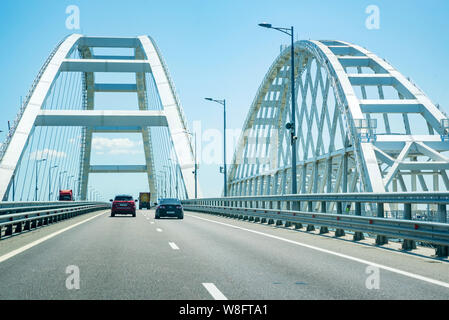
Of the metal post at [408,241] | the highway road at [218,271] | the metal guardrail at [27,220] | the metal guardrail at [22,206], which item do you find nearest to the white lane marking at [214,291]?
the highway road at [218,271]

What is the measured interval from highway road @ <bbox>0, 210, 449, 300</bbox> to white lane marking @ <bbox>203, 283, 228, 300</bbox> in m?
0.01

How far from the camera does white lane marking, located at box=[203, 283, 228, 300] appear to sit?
20.8ft

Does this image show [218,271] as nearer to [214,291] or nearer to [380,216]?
[214,291]

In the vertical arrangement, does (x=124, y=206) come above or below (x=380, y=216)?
above

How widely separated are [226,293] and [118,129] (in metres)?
56.9

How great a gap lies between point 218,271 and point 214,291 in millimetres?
1789

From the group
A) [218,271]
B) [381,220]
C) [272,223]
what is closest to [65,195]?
[272,223]

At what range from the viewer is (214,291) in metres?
6.74

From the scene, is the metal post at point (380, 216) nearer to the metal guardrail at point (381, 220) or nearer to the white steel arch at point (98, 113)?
the metal guardrail at point (381, 220)

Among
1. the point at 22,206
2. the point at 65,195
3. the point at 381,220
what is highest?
the point at 65,195

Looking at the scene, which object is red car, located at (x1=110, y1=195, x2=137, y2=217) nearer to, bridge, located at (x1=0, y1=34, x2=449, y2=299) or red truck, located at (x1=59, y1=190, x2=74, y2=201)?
bridge, located at (x1=0, y1=34, x2=449, y2=299)

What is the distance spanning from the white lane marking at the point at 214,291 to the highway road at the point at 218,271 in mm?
11

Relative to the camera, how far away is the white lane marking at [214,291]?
6.35 m
